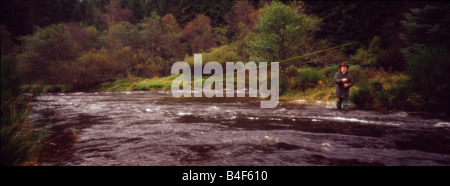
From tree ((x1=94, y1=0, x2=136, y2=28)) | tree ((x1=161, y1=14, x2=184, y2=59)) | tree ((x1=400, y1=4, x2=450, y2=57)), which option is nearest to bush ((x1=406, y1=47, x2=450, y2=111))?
tree ((x1=400, y1=4, x2=450, y2=57))

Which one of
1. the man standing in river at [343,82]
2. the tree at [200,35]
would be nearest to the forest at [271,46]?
the tree at [200,35]

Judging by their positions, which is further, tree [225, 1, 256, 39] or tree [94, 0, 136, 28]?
tree [94, 0, 136, 28]

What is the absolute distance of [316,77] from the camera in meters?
15.8

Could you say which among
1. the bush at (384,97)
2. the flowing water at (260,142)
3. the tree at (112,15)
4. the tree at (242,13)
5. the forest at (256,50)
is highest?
the tree at (112,15)

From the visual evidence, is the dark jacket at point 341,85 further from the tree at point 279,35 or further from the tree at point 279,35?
the tree at point 279,35

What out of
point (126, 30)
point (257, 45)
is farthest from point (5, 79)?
point (126, 30)

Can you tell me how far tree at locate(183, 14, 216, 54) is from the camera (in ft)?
143

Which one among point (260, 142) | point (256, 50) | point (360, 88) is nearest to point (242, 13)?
point (256, 50)

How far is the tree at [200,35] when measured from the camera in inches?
1721

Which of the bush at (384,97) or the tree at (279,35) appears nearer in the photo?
the bush at (384,97)

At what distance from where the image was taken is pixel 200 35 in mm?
46281

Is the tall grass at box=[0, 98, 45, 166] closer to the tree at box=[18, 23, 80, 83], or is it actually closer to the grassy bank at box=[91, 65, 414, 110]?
the grassy bank at box=[91, 65, 414, 110]

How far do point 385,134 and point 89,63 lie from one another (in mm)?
37835

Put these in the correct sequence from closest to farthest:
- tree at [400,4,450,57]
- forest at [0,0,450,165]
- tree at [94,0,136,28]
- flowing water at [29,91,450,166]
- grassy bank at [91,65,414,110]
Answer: forest at [0,0,450,165] < flowing water at [29,91,450,166] < grassy bank at [91,65,414,110] < tree at [400,4,450,57] < tree at [94,0,136,28]
